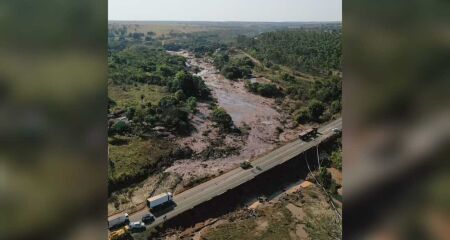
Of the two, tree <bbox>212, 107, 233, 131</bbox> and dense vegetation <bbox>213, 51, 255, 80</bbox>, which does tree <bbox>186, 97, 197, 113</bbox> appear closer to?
tree <bbox>212, 107, 233, 131</bbox>

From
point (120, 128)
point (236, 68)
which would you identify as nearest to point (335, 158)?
point (120, 128)

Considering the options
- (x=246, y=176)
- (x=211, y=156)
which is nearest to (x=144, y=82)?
(x=211, y=156)

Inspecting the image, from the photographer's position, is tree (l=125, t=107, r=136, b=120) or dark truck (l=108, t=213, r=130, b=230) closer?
dark truck (l=108, t=213, r=130, b=230)

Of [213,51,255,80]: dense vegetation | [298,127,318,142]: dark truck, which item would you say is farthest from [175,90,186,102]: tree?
[213,51,255,80]: dense vegetation
